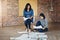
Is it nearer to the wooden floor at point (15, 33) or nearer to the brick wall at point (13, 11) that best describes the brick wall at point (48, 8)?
the brick wall at point (13, 11)

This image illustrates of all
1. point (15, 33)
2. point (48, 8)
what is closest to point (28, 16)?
point (15, 33)

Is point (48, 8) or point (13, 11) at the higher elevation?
point (48, 8)

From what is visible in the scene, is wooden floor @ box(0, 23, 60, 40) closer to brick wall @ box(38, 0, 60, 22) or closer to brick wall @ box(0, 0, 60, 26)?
brick wall @ box(0, 0, 60, 26)

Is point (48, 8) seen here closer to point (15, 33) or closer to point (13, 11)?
point (13, 11)

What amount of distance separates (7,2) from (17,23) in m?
1.17

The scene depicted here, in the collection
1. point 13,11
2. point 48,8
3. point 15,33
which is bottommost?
point 15,33

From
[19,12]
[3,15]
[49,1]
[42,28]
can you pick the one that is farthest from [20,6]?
[42,28]

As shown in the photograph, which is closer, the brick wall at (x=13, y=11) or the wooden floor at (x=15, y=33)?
the wooden floor at (x=15, y=33)

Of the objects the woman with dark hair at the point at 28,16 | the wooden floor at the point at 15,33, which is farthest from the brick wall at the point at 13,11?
the woman with dark hair at the point at 28,16

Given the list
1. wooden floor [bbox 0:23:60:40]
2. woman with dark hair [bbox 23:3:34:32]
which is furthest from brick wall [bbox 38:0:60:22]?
woman with dark hair [bbox 23:3:34:32]

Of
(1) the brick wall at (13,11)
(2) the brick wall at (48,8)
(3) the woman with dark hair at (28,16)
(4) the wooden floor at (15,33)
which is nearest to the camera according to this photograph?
(4) the wooden floor at (15,33)

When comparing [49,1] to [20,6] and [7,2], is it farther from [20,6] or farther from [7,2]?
[7,2]

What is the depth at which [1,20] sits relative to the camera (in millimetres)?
9000

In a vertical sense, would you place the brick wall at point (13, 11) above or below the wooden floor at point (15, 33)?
above
